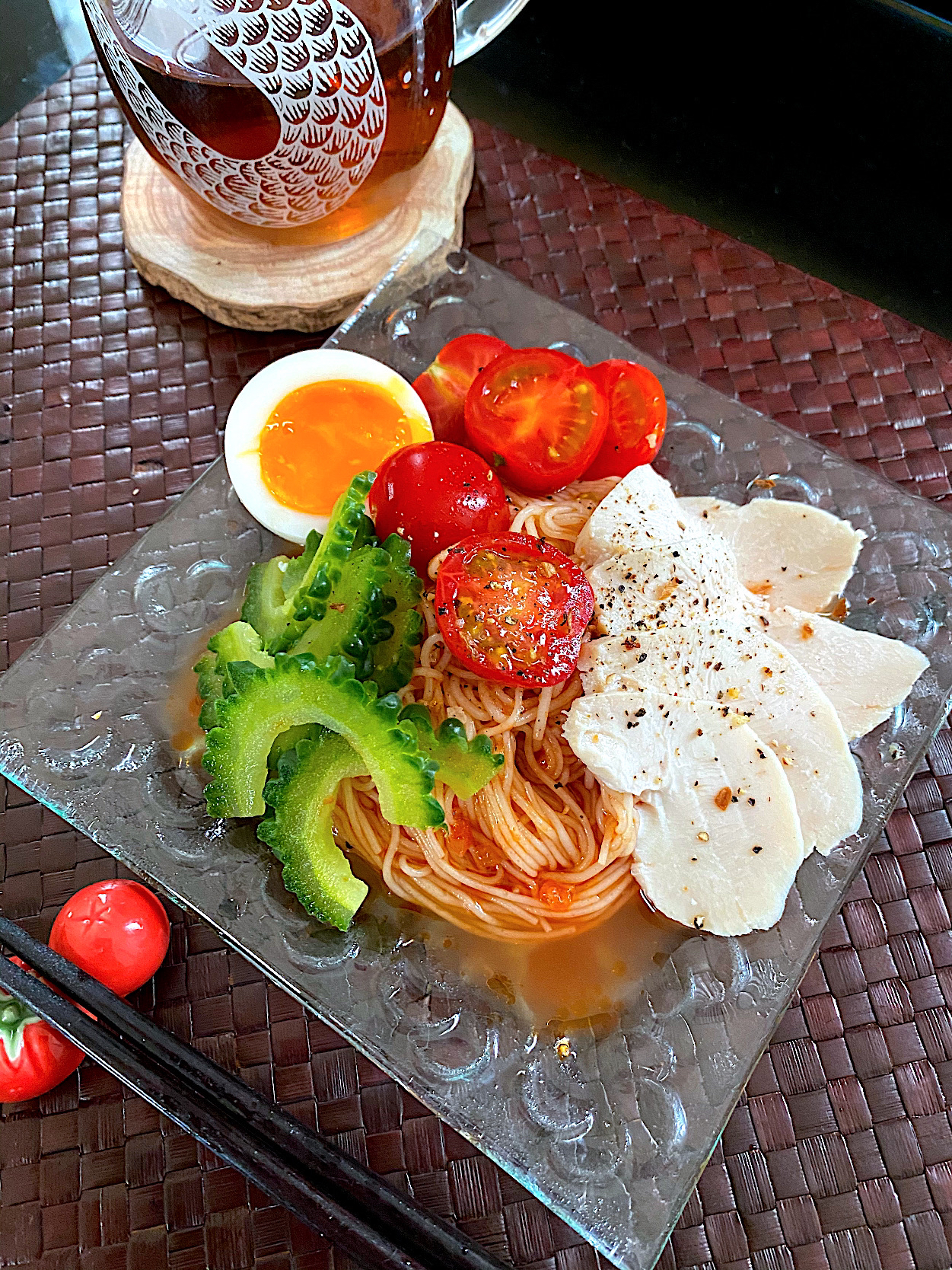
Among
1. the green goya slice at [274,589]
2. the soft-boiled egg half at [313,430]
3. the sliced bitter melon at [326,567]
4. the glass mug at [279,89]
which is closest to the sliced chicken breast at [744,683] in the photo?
the sliced bitter melon at [326,567]

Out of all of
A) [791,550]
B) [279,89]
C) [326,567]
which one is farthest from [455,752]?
[279,89]

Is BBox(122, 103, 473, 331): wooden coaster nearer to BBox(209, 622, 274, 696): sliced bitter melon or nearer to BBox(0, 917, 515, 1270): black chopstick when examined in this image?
BBox(209, 622, 274, 696): sliced bitter melon

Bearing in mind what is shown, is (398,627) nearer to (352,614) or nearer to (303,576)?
(352,614)

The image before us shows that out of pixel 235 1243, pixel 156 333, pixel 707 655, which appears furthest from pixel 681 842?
pixel 156 333

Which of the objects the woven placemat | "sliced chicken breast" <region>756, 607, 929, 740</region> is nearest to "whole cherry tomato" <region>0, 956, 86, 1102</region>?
the woven placemat

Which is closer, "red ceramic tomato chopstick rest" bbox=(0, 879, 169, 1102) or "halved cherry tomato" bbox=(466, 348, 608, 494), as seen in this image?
"red ceramic tomato chopstick rest" bbox=(0, 879, 169, 1102)

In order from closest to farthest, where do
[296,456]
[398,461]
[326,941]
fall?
[326,941] → [398,461] → [296,456]

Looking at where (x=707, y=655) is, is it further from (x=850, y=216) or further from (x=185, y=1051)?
(x=850, y=216)
